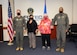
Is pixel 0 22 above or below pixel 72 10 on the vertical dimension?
below

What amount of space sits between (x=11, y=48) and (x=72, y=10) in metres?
4.80

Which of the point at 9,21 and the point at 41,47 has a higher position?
the point at 9,21

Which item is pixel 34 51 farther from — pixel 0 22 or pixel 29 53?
pixel 0 22

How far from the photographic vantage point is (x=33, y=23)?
8.08 m

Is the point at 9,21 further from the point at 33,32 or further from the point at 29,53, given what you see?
the point at 29,53

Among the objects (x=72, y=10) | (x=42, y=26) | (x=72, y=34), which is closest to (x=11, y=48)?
(x=42, y=26)

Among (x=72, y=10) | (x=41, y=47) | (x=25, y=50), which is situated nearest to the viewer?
(x=25, y=50)

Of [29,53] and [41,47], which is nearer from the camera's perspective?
[29,53]

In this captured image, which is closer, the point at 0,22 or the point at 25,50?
the point at 25,50

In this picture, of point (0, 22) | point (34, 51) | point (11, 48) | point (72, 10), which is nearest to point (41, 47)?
point (34, 51)

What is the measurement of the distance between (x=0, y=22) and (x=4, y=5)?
2.98 ft

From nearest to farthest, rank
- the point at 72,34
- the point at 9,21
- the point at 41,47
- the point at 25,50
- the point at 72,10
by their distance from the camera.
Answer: the point at 25,50
the point at 41,47
the point at 9,21
the point at 72,34
the point at 72,10

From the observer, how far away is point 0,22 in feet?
31.7

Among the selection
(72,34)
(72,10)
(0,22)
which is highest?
(72,10)
